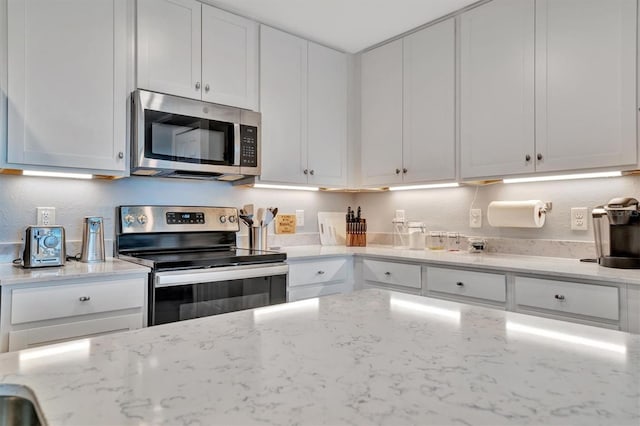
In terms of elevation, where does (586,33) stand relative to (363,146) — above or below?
above

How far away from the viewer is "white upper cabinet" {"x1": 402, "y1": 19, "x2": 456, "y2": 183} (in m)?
2.62

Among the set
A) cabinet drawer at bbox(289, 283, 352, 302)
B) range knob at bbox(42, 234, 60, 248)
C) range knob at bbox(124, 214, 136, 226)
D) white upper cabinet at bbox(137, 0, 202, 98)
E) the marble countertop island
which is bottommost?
cabinet drawer at bbox(289, 283, 352, 302)

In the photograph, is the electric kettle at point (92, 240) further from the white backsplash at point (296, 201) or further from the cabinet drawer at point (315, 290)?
the cabinet drawer at point (315, 290)

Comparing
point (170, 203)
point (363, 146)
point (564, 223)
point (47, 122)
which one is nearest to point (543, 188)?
point (564, 223)

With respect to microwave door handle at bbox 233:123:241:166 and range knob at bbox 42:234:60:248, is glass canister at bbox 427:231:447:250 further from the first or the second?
range knob at bbox 42:234:60:248

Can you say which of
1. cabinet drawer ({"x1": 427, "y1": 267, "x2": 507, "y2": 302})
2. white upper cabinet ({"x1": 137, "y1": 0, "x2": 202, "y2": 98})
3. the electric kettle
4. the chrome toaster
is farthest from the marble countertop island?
white upper cabinet ({"x1": 137, "y1": 0, "x2": 202, "y2": 98})

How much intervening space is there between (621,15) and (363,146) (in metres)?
1.68

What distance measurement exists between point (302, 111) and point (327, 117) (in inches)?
8.9

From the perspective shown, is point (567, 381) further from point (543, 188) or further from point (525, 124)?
point (543, 188)

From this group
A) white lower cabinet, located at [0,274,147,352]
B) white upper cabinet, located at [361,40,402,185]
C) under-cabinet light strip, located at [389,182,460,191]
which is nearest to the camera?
white lower cabinet, located at [0,274,147,352]

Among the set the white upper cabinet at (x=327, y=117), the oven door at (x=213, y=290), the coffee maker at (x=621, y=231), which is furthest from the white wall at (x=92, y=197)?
the coffee maker at (x=621, y=231)

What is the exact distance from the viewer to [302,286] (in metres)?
2.56

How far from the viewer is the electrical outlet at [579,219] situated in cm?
228

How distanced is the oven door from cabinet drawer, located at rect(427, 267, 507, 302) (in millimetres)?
848
